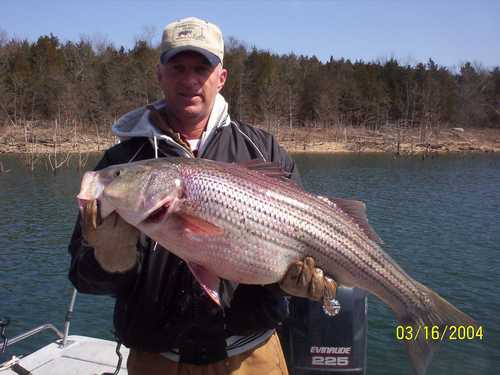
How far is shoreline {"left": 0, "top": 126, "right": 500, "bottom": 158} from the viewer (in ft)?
185

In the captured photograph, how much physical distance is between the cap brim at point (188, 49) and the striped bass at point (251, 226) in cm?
81

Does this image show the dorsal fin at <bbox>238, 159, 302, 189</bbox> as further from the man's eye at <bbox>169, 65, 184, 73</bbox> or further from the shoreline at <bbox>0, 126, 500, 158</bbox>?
the shoreline at <bbox>0, 126, 500, 158</bbox>

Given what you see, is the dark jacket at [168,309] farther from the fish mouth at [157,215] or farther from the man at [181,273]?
the fish mouth at [157,215]

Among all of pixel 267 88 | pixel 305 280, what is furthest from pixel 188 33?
pixel 267 88

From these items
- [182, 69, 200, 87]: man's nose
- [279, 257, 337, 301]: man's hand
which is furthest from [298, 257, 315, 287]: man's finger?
[182, 69, 200, 87]: man's nose

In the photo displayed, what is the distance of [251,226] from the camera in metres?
3.38

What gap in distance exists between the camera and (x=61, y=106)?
211 ft

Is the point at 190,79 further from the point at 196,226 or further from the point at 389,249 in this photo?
the point at 389,249

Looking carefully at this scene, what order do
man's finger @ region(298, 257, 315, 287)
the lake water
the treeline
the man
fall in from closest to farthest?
the man → man's finger @ region(298, 257, 315, 287) → the lake water → the treeline

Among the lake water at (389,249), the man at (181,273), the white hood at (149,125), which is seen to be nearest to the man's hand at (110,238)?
the man at (181,273)

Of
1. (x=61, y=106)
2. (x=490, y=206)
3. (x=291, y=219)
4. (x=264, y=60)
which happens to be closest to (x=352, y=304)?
(x=291, y=219)

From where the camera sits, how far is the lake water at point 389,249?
1094cm

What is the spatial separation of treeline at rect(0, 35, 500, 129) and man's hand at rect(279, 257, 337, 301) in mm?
62091

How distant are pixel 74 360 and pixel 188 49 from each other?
4272mm
